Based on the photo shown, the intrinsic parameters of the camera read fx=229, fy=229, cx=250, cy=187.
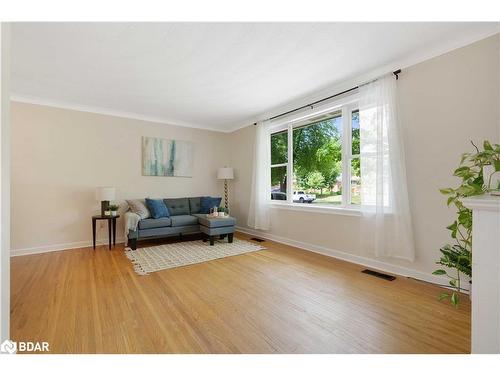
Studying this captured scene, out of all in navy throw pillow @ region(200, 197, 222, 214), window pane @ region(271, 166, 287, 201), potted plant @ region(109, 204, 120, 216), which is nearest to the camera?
potted plant @ region(109, 204, 120, 216)

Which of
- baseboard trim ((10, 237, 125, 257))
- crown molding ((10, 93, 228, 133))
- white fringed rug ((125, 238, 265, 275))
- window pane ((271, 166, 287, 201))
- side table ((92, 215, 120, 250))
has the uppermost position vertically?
crown molding ((10, 93, 228, 133))

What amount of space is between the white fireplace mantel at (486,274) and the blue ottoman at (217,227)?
351 centimetres

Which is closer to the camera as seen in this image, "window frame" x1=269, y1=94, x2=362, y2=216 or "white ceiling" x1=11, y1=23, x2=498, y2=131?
"white ceiling" x1=11, y1=23, x2=498, y2=131

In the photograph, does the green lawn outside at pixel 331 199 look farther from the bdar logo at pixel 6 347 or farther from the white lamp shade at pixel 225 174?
the bdar logo at pixel 6 347

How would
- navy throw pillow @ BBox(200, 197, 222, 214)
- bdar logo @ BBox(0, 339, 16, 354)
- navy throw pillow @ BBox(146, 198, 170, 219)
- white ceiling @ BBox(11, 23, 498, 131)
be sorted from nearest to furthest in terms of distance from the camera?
bdar logo @ BBox(0, 339, 16, 354) → white ceiling @ BBox(11, 23, 498, 131) → navy throw pillow @ BBox(146, 198, 170, 219) → navy throw pillow @ BBox(200, 197, 222, 214)

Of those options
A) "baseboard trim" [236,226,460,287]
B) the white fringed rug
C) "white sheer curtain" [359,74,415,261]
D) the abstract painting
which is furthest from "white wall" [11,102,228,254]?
"white sheer curtain" [359,74,415,261]

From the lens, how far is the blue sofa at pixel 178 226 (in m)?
3.95

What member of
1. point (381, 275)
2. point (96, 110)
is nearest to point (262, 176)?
point (381, 275)

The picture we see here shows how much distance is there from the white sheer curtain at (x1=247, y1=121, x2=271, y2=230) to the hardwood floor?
→ 1.63m

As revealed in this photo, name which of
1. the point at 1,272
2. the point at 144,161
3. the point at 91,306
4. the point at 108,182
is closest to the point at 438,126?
the point at 1,272

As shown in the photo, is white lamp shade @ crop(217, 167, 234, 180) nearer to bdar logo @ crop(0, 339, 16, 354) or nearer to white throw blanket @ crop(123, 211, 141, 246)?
white throw blanket @ crop(123, 211, 141, 246)

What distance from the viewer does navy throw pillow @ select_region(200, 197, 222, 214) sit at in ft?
16.6

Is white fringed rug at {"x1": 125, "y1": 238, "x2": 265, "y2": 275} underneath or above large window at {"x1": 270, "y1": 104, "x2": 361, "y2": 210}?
underneath

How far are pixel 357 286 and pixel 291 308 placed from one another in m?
0.91
